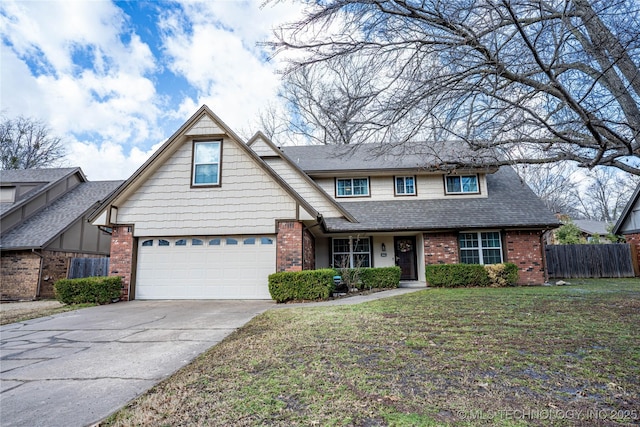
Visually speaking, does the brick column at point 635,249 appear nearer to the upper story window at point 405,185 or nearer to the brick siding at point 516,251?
the brick siding at point 516,251

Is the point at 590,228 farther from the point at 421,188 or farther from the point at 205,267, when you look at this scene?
the point at 205,267

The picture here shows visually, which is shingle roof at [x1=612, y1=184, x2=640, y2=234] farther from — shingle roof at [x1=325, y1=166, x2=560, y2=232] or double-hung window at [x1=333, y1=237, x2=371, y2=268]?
double-hung window at [x1=333, y1=237, x2=371, y2=268]

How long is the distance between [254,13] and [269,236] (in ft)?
21.5

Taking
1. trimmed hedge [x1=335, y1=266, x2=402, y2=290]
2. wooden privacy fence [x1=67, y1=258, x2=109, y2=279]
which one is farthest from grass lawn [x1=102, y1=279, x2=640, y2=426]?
wooden privacy fence [x1=67, y1=258, x2=109, y2=279]

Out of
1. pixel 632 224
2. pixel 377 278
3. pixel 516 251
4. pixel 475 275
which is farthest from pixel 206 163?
pixel 632 224

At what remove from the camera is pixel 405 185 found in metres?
15.5

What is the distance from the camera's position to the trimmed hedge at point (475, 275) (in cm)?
1240

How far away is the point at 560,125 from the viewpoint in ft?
16.8

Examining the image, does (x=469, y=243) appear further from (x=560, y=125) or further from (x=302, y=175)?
(x=560, y=125)

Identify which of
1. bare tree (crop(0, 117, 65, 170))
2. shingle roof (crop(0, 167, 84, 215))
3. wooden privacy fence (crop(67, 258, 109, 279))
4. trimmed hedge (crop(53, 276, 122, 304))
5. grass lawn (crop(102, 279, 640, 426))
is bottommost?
grass lawn (crop(102, 279, 640, 426))

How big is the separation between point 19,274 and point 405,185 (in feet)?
55.8

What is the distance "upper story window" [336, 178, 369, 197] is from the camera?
15625 mm

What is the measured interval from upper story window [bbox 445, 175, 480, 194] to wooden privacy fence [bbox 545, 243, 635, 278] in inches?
236

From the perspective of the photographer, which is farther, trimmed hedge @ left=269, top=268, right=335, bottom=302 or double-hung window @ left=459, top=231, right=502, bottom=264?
double-hung window @ left=459, top=231, right=502, bottom=264
